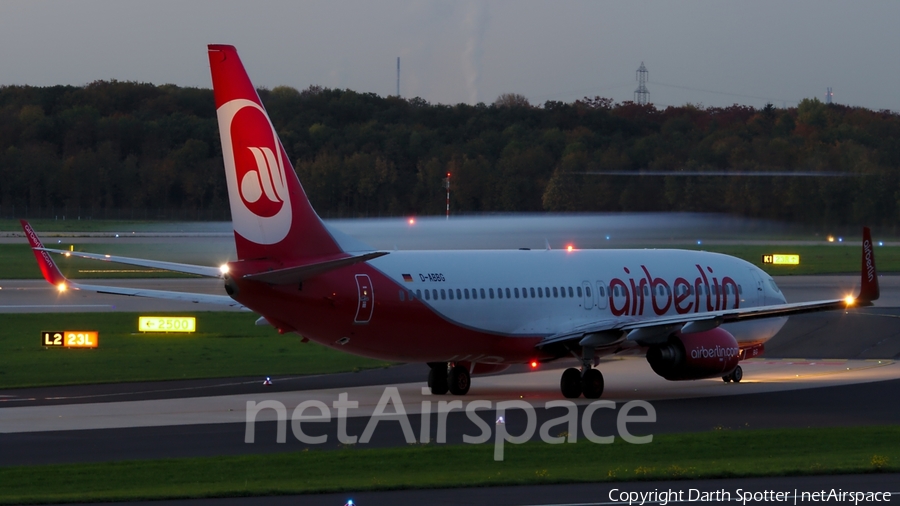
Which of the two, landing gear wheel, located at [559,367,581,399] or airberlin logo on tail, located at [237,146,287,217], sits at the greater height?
airberlin logo on tail, located at [237,146,287,217]

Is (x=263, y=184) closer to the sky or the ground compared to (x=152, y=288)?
closer to the sky

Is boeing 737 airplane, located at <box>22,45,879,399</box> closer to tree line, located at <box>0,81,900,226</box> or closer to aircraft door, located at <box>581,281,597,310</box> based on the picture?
aircraft door, located at <box>581,281,597,310</box>

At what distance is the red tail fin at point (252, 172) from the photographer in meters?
24.5

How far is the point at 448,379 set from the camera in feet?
100

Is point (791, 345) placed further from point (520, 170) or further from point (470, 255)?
point (470, 255)

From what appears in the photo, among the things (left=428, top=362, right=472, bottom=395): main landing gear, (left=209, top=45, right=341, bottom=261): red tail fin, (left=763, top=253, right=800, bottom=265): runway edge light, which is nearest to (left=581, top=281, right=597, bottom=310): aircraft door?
(left=428, top=362, right=472, bottom=395): main landing gear

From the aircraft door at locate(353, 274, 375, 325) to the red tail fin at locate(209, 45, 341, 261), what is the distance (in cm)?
193

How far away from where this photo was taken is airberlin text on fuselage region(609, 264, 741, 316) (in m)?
31.9

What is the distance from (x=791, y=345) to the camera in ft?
140

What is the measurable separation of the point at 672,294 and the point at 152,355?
15842mm

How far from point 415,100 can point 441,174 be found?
148 feet

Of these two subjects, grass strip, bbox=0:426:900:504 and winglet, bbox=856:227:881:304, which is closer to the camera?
grass strip, bbox=0:426:900:504

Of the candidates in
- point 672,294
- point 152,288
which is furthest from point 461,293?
point 152,288

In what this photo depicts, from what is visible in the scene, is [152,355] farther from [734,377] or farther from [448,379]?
[734,377]
